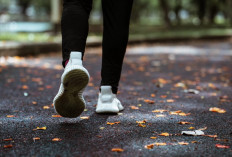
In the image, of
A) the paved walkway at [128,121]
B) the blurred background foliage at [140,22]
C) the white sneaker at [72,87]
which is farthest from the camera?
the blurred background foliage at [140,22]

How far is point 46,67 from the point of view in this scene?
22.1 feet

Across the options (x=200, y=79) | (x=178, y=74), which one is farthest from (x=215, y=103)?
(x=178, y=74)

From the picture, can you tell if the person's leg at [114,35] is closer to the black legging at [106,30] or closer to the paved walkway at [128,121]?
the black legging at [106,30]

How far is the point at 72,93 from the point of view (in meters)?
2.46

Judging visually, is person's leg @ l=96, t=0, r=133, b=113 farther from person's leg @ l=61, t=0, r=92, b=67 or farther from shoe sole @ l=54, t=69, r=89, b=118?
shoe sole @ l=54, t=69, r=89, b=118

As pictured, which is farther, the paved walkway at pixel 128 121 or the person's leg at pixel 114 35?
the person's leg at pixel 114 35

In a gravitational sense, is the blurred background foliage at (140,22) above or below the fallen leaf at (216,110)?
below

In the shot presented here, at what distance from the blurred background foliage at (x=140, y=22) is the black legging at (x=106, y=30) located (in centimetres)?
797

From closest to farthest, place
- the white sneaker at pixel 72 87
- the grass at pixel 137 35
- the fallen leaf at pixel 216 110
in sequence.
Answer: the white sneaker at pixel 72 87
the fallen leaf at pixel 216 110
the grass at pixel 137 35

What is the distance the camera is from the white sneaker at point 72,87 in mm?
2365

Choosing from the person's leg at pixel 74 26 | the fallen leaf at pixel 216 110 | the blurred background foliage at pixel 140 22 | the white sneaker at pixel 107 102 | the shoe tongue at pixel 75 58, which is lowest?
the blurred background foliage at pixel 140 22

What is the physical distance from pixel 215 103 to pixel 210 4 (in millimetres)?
33267

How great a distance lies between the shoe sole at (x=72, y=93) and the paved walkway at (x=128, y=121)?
0.42 ft

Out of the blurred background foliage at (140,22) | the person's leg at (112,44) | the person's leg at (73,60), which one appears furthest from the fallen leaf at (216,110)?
the blurred background foliage at (140,22)
